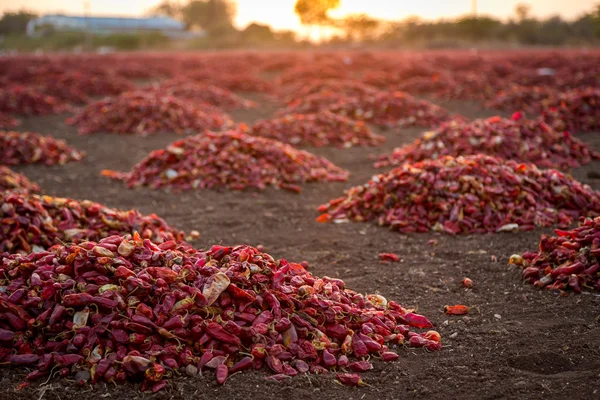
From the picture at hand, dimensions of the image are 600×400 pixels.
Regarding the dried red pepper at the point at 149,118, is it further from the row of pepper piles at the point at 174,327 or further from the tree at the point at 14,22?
the tree at the point at 14,22

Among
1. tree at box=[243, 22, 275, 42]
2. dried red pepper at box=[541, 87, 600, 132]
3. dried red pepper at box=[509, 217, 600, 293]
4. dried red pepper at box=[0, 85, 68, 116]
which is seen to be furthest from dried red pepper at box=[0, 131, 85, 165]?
tree at box=[243, 22, 275, 42]

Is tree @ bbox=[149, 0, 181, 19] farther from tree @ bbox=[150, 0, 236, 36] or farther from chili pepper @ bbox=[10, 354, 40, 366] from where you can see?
chili pepper @ bbox=[10, 354, 40, 366]

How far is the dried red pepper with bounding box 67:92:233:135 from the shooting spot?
37.1ft

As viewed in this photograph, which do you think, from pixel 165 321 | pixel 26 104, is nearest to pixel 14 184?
pixel 165 321

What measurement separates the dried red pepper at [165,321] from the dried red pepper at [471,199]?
2.17 metres

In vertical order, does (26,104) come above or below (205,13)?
below

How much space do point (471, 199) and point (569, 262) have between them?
1.46m

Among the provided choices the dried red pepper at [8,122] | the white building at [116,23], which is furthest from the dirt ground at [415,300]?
the white building at [116,23]

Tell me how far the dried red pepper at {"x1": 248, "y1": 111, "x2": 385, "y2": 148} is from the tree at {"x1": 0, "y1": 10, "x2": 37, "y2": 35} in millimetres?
54514

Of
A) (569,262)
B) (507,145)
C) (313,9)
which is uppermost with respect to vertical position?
(313,9)

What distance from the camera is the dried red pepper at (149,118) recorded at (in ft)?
37.1

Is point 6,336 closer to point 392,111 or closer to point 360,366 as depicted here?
point 360,366

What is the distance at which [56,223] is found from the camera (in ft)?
15.5

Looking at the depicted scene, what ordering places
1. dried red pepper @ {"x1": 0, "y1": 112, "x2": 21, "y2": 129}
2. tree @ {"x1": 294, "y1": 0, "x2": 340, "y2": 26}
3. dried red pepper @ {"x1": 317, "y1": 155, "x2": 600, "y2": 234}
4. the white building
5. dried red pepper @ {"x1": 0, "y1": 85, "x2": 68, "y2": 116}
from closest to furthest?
1. dried red pepper @ {"x1": 317, "y1": 155, "x2": 600, "y2": 234}
2. dried red pepper @ {"x1": 0, "y1": 112, "x2": 21, "y2": 129}
3. dried red pepper @ {"x1": 0, "y1": 85, "x2": 68, "y2": 116}
4. tree @ {"x1": 294, "y1": 0, "x2": 340, "y2": 26}
5. the white building
